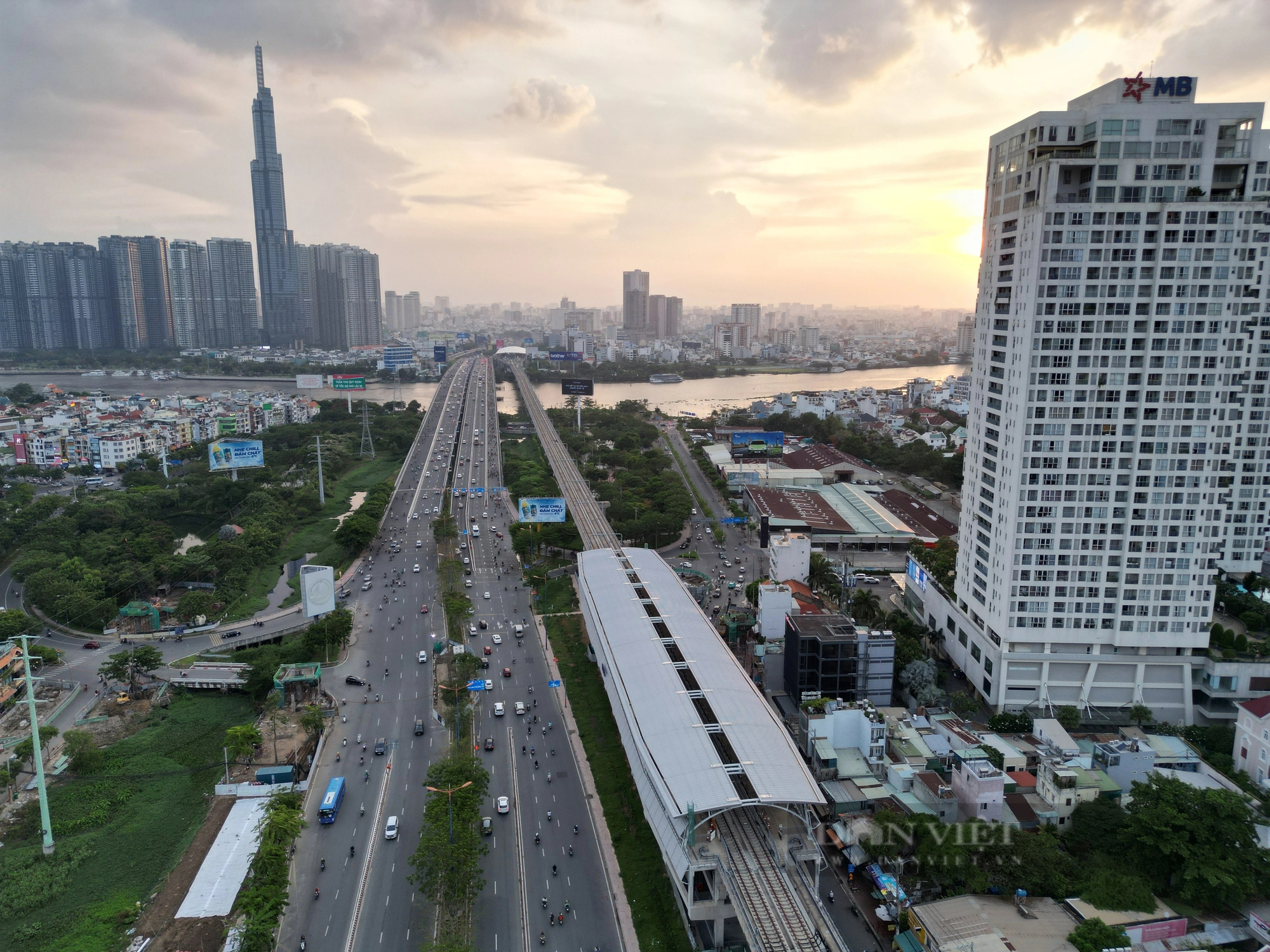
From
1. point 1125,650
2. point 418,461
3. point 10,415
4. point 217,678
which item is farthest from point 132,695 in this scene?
point 10,415

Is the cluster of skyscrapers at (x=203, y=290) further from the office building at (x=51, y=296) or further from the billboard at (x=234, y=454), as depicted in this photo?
the billboard at (x=234, y=454)

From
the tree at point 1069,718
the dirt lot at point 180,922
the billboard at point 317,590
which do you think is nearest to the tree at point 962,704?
the tree at point 1069,718

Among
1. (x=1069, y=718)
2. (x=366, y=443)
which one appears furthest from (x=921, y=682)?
(x=366, y=443)

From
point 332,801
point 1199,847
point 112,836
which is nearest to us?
point 1199,847

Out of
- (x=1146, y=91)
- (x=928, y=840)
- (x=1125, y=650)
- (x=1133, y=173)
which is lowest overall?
(x=928, y=840)

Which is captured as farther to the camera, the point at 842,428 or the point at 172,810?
the point at 842,428

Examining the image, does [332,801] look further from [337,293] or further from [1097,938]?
[337,293]

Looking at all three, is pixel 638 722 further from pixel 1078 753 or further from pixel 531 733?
pixel 1078 753
